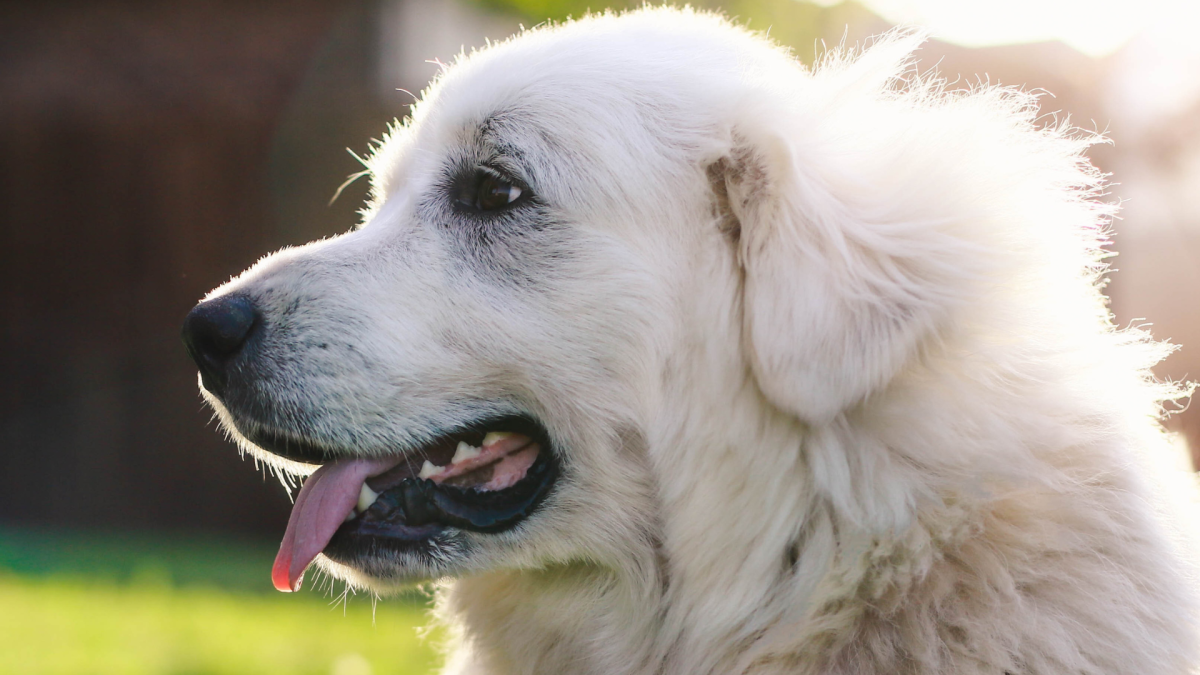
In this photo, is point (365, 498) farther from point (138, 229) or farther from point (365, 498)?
point (138, 229)

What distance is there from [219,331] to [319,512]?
53 centimetres

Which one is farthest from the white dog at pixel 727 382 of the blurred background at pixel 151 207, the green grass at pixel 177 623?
the blurred background at pixel 151 207

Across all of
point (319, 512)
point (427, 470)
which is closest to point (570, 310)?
point (427, 470)

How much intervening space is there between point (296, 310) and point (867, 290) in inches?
55.5

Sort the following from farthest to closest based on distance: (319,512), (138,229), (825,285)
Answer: (138,229)
(319,512)
(825,285)

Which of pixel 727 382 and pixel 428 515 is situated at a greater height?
Answer: pixel 727 382

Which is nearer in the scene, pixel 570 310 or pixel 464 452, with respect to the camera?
pixel 570 310

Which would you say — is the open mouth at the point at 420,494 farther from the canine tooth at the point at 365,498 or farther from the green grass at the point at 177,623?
the green grass at the point at 177,623

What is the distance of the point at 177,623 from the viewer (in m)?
4.94

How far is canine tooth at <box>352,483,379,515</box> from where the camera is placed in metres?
2.48

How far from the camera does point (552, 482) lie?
8.04 feet

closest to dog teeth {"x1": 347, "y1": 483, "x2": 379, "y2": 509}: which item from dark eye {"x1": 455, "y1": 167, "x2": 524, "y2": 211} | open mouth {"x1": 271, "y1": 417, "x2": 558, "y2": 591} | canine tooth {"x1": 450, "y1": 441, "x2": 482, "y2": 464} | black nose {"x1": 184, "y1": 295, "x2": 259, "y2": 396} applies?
open mouth {"x1": 271, "y1": 417, "x2": 558, "y2": 591}

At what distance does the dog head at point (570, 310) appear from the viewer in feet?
7.61

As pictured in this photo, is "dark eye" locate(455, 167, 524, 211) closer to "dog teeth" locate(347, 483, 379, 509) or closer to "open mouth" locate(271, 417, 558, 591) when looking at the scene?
"open mouth" locate(271, 417, 558, 591)
